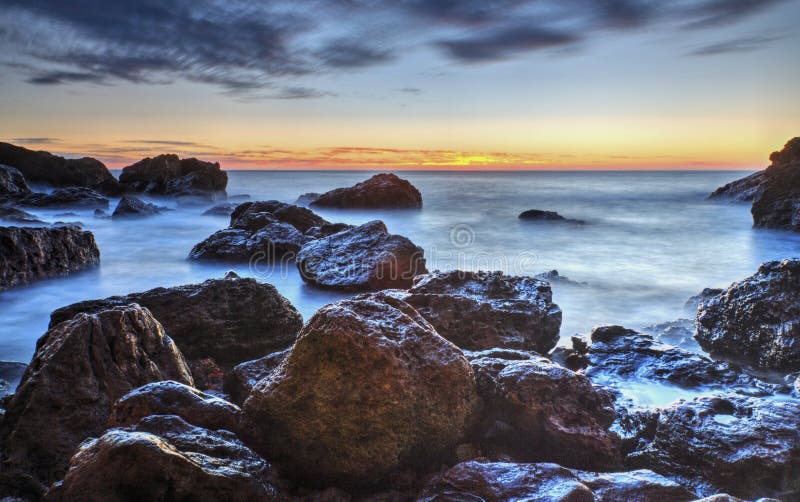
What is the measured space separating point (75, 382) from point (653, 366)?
473 cm

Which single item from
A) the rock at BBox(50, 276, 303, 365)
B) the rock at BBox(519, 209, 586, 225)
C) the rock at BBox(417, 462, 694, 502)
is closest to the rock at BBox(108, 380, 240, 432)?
the rock at BBox(417, 462, 694, 502)

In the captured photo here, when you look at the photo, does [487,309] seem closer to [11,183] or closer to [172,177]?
[11,183]

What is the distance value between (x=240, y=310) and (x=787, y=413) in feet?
15.3

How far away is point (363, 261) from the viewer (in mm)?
8172

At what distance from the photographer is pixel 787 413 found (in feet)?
10.6

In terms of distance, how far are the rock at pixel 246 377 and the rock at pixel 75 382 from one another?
357mm

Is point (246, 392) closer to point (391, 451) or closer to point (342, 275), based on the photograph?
point (391, 451)

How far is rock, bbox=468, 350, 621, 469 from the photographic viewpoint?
3102 mm

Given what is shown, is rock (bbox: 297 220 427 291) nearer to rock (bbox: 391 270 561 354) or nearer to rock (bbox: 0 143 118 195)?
rock (bbox: 391 270 561 354)

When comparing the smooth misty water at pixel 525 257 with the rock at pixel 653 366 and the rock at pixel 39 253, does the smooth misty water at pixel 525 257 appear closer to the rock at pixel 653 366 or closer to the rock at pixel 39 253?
the rock at pixel 39 253

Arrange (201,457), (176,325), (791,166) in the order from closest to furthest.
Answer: (201,457), (176,325), (791,166)

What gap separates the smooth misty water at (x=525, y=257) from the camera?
8.09 meters

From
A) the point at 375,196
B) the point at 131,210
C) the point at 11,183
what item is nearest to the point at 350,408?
the point at 131,210

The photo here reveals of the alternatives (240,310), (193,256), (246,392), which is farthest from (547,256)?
(246,392)
